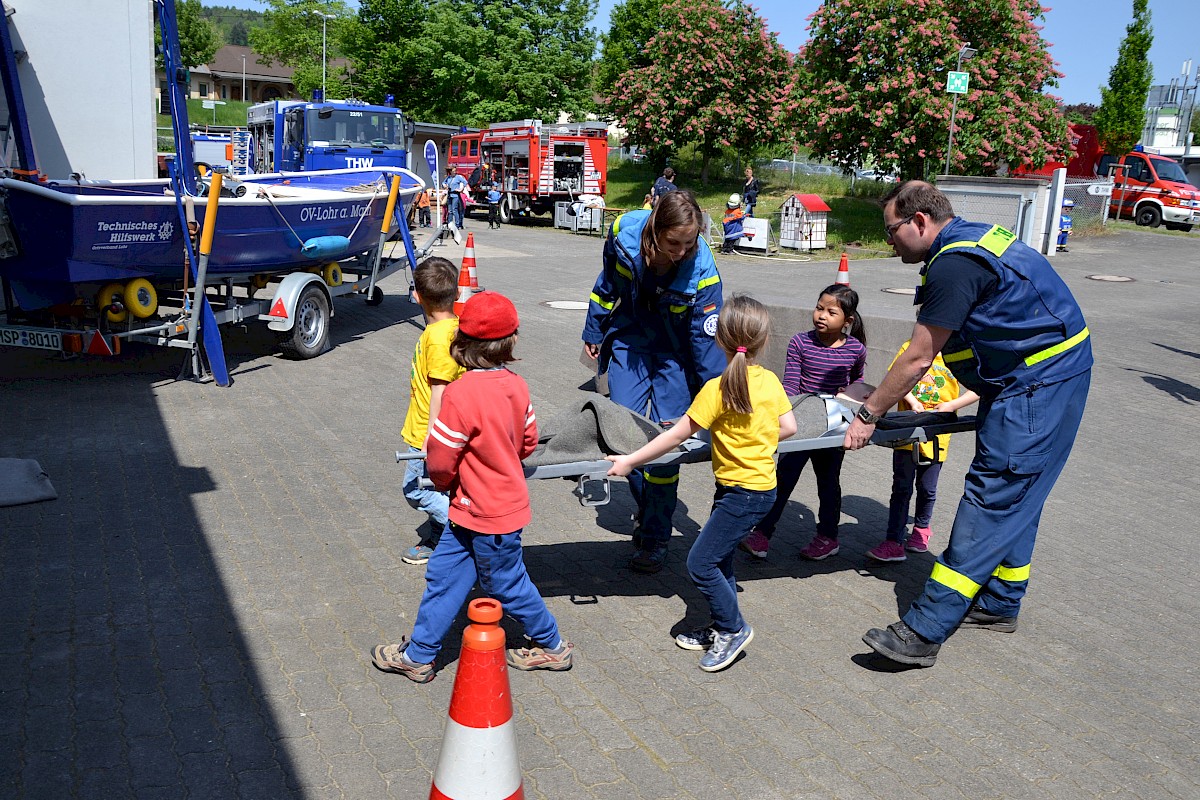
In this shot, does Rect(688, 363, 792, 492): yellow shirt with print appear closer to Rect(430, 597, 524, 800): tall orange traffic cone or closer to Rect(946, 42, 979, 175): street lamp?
Rect(430, 597, 524, 800): tall orange traffic cone

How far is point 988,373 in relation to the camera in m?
4.21

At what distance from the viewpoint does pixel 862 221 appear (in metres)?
27.3

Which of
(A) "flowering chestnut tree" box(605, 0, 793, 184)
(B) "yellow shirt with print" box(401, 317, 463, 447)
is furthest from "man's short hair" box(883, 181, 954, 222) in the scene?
(A) "flowering chestnut tree" box(605, 0, 793, 184)

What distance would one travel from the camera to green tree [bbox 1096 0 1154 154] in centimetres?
3591

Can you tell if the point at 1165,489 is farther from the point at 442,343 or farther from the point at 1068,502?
the point at 442,343

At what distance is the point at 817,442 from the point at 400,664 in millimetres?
2025

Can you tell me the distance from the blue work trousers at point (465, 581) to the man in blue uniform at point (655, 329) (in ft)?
3.70

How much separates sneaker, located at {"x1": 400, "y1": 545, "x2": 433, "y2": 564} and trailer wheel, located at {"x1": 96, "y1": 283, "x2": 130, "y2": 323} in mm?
4557

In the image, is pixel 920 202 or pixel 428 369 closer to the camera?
pixel 920 202

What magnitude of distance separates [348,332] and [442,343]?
739 cm

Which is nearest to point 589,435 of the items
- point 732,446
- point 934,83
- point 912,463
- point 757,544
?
point 732,446

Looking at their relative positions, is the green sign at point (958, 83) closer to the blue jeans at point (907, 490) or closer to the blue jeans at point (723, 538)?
the blue jeans at point (907, 490)

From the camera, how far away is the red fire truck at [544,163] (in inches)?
1162

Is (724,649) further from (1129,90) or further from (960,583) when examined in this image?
(1129,90)
